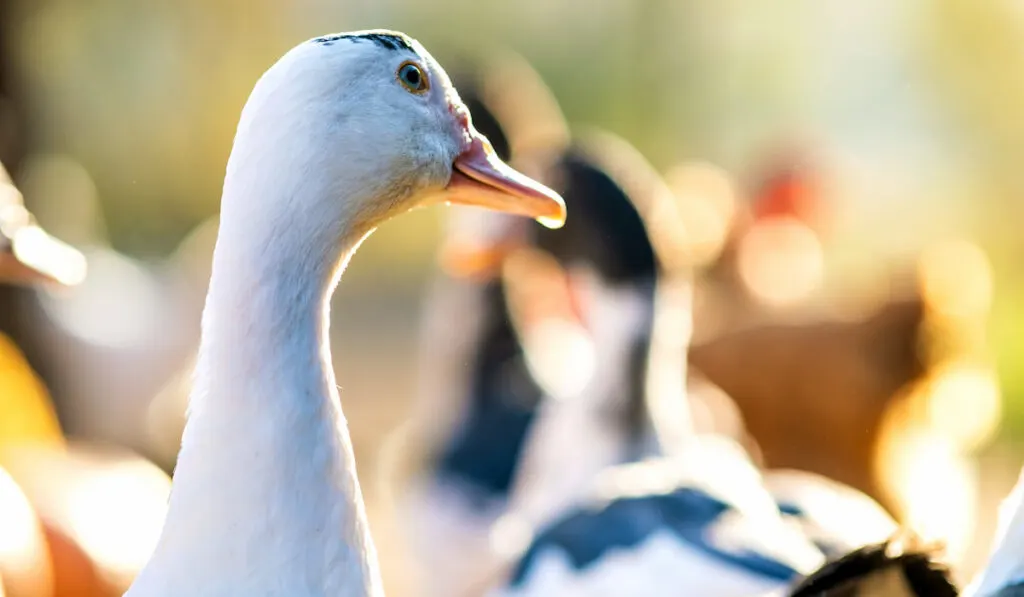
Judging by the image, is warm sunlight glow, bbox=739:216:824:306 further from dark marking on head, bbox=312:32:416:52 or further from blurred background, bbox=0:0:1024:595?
dark marking on head, bbox=312:32:416:52

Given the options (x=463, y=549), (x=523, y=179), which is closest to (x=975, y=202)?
(x=463, y=549)

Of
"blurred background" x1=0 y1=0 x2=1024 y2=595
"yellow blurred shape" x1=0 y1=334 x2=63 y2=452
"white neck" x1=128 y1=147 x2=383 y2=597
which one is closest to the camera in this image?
"white neck" x1=128 y1=147 x2=383 y2=597

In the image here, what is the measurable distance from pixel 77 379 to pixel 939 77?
545cm

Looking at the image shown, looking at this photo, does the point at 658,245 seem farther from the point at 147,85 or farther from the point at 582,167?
the point at 147,85

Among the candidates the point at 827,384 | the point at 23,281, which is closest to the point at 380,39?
the point at 23,281

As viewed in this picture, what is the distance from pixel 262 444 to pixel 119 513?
65.1 inches

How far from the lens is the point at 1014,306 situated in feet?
29.4

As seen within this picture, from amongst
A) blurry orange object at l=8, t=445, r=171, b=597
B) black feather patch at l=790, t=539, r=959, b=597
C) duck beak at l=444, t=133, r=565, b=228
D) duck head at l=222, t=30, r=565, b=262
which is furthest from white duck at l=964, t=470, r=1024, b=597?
blurry orange object at l=8, t=445, r=171, b=597

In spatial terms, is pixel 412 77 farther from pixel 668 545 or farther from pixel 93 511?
pixel 93 511

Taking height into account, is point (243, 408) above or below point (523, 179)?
below

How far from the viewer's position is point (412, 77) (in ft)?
5.78

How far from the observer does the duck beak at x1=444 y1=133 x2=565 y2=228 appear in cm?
189

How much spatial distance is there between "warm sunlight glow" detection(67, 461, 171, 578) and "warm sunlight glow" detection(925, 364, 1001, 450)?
212 centimetres

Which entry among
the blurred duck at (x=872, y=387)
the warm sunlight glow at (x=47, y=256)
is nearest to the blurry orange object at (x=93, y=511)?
the warm sunlight glow at (x=47, y=256)
